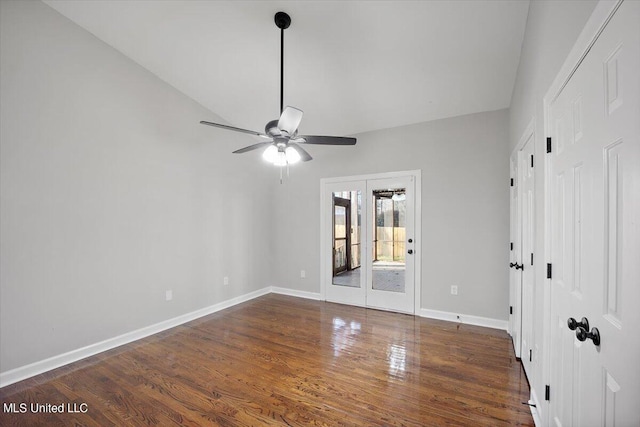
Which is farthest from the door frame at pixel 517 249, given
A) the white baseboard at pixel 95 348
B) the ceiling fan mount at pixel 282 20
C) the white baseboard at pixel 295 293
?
the white baseboard at pixel 95 348

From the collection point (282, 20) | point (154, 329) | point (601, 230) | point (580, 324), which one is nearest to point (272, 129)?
point (282, 20)

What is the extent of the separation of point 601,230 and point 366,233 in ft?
11.4

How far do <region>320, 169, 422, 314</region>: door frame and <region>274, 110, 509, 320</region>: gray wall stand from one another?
0.07 meters

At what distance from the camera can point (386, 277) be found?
4.36 meters

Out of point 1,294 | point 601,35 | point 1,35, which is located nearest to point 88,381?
point 1,294

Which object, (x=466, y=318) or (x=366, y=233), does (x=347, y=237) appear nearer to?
(x=366, y=233)

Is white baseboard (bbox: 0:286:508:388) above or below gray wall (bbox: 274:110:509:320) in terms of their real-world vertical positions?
below

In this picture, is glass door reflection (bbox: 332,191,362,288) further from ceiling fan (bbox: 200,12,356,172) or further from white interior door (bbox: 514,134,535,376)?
white interior door (bbox: 514,134,535,376)

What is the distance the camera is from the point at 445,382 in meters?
2.39

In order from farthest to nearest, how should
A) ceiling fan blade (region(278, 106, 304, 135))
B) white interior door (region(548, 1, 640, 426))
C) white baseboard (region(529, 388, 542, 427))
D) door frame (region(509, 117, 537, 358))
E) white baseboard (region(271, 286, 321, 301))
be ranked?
white baseboard (region(271, 286, 321, 301))
door frame (region(509, 117, 537, 358))
ceiling fan blade (region(278, 106, 304, 135))
white baseboard (region(529, 388, 542, 427))
white interior door (region(548, 1, 640, 426))

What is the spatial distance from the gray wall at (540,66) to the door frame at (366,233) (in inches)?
66.4

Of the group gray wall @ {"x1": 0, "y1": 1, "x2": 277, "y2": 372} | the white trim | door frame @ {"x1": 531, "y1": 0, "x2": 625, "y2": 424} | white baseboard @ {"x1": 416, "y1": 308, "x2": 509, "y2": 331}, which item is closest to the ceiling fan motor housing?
door frame @ {"x1": 531, "y1": 0, "x2": 625, "y2": 424}

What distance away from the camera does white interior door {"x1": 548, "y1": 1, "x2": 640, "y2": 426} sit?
33.0 inches

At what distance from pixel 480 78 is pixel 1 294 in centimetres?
496
